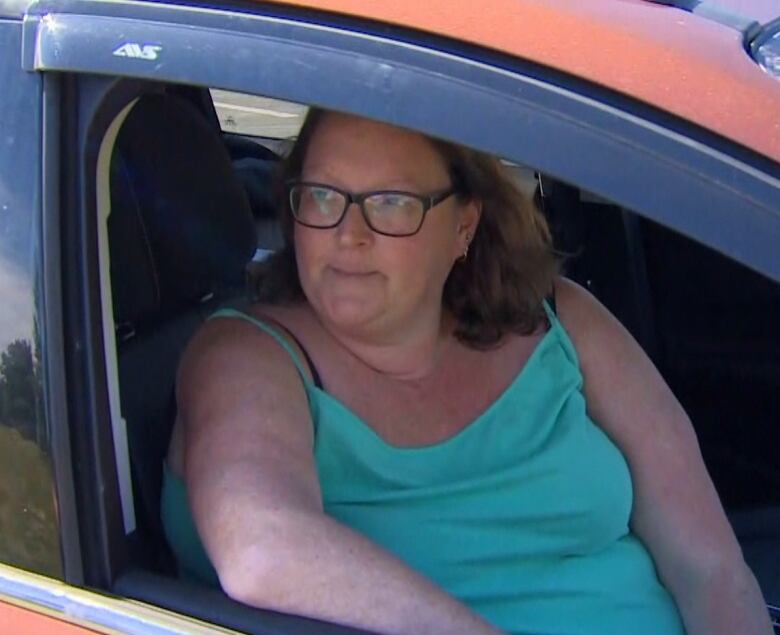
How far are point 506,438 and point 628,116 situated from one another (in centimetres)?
85

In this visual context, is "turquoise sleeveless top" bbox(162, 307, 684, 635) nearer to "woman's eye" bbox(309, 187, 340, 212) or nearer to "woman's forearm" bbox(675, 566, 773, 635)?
"woman's forearm" bbox(675, 566, 773, 635)

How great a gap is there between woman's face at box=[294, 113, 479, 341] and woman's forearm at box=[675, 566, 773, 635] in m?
0.60

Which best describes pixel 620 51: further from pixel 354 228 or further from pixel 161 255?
pixel 161 255

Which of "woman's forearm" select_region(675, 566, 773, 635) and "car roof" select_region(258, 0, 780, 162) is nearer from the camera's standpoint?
"car roof" select_region(258, 0, 780, 162)

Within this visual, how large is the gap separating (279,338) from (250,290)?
0.99 feet

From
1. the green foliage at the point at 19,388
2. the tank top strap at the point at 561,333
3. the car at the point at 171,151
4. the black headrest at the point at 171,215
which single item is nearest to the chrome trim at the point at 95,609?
the car at the point at 171,151

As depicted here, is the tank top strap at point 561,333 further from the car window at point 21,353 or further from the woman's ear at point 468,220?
the car window at point 21,353

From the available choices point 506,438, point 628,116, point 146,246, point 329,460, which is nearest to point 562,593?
point 506,438

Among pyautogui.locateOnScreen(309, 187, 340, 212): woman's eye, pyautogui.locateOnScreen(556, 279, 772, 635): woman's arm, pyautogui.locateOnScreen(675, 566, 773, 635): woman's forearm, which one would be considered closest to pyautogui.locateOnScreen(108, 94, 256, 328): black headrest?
pyautogui.locateOnScreen(309, 187, 340, 212): woman's eye

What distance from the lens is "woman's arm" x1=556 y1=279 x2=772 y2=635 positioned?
2088 mm

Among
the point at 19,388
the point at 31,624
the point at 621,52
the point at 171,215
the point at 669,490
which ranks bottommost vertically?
the point at 669,490

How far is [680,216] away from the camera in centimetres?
125

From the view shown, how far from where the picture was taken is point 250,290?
2.21 metres

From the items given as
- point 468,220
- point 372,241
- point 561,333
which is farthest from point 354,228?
point 561,333
